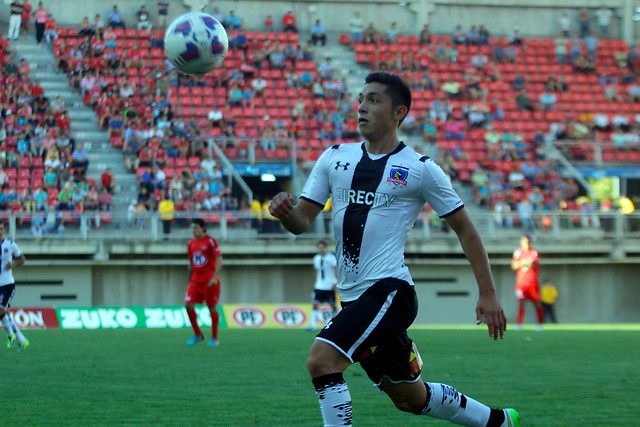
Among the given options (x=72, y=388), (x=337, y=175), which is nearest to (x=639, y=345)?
(x=72, y=388)

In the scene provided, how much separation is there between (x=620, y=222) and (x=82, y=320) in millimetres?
14869

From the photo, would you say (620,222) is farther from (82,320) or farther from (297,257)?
(82,320)

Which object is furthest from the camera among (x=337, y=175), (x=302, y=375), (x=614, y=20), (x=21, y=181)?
(x=614, y=20)

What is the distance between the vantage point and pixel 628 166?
30.2m

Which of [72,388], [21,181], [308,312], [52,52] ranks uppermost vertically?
[52,52]

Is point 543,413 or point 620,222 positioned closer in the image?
point 543,413

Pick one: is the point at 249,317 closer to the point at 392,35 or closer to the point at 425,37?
the point at 392,35

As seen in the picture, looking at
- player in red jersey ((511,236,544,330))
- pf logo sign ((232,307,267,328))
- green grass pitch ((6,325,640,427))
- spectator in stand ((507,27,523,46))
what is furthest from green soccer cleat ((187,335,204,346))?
spectator in stand ((507,27,523,46))

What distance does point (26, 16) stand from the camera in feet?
101

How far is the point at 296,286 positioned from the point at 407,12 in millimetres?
14208

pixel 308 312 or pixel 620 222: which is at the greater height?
pixel 620 222

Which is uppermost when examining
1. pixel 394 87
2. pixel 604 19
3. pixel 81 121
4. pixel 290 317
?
pixel 604 19

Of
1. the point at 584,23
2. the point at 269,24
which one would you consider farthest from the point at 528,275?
the point at 584,23

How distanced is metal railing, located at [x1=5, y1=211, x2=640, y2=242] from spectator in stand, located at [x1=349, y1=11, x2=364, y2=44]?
10.9m
